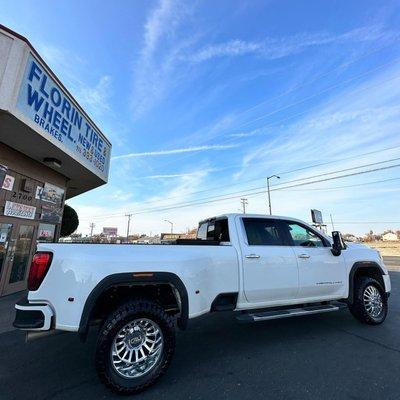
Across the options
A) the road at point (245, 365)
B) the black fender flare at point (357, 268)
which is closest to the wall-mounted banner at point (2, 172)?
the road at point (245, 365)

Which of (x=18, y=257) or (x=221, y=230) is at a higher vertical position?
(x=221, y=230)

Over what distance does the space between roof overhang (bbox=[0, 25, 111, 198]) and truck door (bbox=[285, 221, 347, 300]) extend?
248 inches

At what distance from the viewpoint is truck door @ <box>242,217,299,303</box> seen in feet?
14.5

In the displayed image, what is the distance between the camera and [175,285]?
372cm

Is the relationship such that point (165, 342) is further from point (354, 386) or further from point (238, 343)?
point (354, 386)

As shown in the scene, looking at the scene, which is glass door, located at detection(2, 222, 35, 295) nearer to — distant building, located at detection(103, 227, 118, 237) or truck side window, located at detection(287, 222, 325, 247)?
truck side window, located at detection(287, 222, 325, 247)

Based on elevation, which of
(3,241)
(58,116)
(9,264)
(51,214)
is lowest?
(9,264)

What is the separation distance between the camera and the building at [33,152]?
6566mm

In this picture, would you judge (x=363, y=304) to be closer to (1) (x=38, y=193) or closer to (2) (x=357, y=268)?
(2) (x=357, y=268)

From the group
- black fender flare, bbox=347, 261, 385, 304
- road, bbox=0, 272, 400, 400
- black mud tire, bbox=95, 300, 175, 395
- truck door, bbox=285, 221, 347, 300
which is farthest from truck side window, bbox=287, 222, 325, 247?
black mud tire, bbox=95, 300, 175, 395

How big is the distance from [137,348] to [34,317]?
1.17m

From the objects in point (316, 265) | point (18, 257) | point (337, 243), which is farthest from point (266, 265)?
point (18, 257)

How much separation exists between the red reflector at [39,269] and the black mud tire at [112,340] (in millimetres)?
866

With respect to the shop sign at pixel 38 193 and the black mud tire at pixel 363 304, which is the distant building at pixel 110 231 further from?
the black mud tire at pixel 363 304
